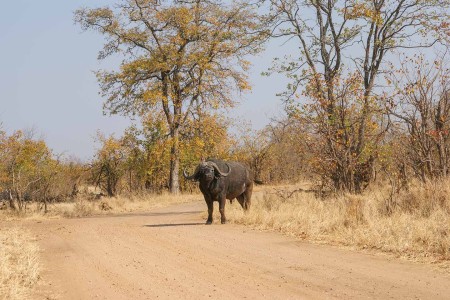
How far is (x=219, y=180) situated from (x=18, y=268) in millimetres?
8399

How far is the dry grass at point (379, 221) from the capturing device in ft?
32.5

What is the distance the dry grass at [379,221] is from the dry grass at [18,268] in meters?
5.75

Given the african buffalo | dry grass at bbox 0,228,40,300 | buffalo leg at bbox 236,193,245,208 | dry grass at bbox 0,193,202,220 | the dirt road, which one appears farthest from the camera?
dry grass at bbox 0,193,202,220

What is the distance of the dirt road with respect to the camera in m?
7.37

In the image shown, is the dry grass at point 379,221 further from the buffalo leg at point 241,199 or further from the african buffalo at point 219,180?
the buffalo leg at point 241,199

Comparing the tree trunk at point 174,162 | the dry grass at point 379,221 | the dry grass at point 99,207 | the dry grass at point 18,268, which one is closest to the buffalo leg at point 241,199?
the dry grass at point 379,221

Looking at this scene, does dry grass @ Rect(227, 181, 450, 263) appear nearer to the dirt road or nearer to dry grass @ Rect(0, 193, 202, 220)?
the dirt road

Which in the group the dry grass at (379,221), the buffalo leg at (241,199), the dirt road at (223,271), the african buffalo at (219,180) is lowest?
the dirt road at (223,271)

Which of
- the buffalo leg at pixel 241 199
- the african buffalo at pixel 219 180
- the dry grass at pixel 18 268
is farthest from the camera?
the buffalo leg at pixel 241 199

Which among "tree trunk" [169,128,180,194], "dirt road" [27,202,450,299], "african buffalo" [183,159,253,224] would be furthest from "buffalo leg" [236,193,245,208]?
"tree trunk" [169,128,180,194]

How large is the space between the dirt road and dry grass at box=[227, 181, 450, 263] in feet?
2.03

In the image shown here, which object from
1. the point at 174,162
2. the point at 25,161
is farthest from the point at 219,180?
the point at 25,161

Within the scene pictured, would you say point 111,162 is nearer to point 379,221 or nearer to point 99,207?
point 99,207

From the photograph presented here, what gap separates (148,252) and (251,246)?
2096 mm
